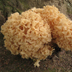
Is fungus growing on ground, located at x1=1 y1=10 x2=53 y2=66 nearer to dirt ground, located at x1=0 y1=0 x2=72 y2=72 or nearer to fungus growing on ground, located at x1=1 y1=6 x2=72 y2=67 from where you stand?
fungus growing on ground, located at x1=1 y1=6 x2=72 y2=67

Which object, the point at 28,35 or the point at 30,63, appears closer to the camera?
the point at 28,35

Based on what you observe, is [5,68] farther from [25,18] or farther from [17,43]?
[25,18]

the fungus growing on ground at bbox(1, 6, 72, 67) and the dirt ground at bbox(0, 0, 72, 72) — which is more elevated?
the fungus growing on ground at bbox(1, 6, 72, 67)

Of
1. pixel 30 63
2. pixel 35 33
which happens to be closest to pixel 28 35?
pixel 35 33

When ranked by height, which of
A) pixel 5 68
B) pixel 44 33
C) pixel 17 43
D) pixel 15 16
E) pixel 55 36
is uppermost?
pixel 15 16

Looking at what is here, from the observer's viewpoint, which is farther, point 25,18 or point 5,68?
point 5,68

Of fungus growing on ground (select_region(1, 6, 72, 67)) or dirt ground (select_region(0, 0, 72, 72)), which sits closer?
fungus growing on ground (select_region(1, 6, 72, 67))

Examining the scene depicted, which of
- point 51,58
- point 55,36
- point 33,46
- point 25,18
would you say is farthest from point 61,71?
point 25,18

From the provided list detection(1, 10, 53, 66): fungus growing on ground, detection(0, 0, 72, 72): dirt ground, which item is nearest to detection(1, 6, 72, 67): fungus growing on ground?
detection(1, 10, 53, 66): fungus growing on ground

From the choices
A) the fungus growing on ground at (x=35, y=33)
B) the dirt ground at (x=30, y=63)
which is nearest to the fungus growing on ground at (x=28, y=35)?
the fungus growing on ground at (x=35, y=33)

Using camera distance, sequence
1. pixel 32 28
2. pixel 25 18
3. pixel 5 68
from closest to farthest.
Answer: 1. pixel 32 28
2. pixel 25 18
3. pixel 5 68

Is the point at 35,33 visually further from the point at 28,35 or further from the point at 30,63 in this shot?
the point at 30,63
